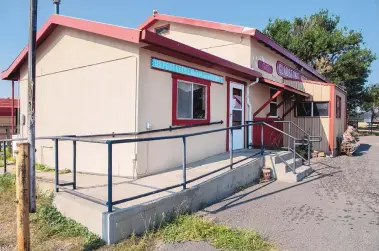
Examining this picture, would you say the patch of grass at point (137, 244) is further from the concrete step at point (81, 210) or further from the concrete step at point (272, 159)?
the concrete step at point (272, 159)

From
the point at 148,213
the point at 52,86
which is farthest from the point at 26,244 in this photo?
the point at 52,86

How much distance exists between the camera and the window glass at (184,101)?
296 inches

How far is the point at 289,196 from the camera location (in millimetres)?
6559

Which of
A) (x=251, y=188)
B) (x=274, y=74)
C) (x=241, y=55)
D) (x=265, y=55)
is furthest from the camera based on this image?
(x=274, y=74)

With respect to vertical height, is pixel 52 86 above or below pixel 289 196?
above

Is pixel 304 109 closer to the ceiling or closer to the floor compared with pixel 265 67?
closer to the floor

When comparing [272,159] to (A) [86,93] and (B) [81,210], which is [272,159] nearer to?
(A) [86,93]

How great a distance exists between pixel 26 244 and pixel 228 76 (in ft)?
23.4

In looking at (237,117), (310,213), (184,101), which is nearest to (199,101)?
(184,101)

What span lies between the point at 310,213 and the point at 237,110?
16.8ft

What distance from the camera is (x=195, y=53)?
23.5 feet

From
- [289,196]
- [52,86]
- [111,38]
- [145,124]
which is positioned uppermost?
[111,38]

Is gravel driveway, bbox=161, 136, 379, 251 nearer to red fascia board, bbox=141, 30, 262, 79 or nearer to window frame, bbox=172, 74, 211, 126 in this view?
window frame, bbox=172, 74, 211, 126

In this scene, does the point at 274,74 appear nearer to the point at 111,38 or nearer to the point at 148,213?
the point at 111,38
